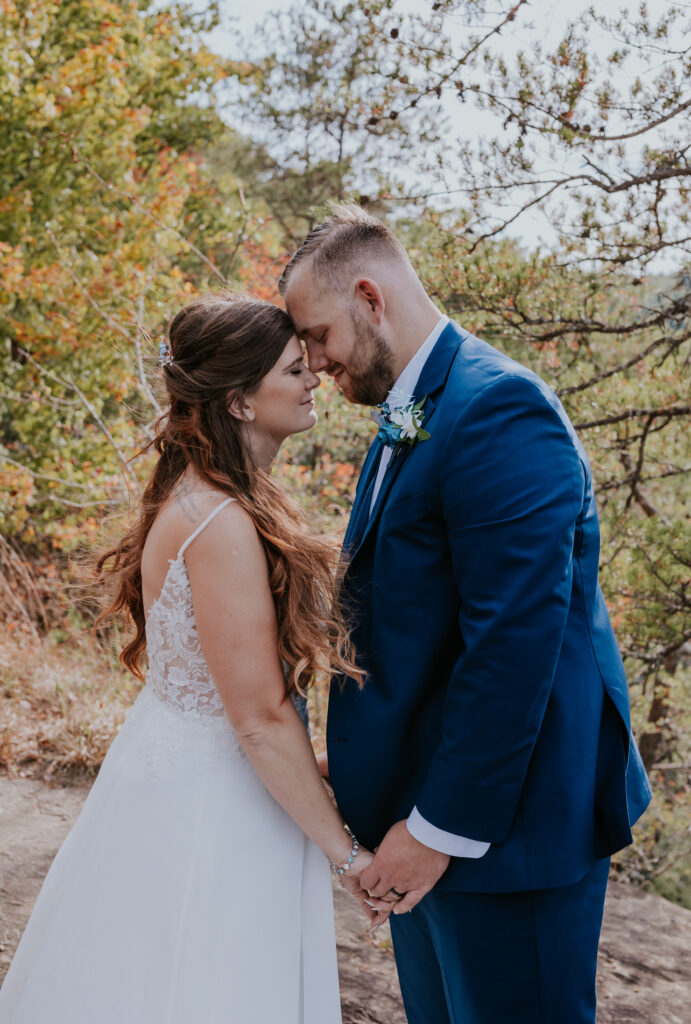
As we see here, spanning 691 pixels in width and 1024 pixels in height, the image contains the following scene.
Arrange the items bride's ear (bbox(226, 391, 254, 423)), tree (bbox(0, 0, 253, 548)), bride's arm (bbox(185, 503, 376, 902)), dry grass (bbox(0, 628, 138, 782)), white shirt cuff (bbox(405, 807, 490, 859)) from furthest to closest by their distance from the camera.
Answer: tree (bbox(0, 0, 253, 548)) < dry grass (bbox(0, 628, 138, 782)) < bride's ear (bbox(226, 391, 254, 423)) < bride's arm (bbox(185, 503, 376, 902)) < white shirt cuff (bbox(405, 807, 490, 859))

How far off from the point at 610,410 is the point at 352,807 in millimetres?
3622

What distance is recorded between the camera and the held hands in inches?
77.0

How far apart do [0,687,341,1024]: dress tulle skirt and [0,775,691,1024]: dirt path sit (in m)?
1.19

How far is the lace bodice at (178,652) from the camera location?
86.3 inches

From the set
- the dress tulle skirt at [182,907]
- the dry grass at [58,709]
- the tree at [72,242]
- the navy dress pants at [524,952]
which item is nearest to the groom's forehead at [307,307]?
the dress tulle skirt at [182,907]

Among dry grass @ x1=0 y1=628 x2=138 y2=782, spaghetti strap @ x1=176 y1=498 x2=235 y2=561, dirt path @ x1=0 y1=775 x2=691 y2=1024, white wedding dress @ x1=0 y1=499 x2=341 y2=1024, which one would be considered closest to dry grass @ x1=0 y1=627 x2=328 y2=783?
dry grass @ x1=0 y1=628 x2=138 y2=782

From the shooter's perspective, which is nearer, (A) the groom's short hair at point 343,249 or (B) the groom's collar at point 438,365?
(B) the groom's collar at point 438,365

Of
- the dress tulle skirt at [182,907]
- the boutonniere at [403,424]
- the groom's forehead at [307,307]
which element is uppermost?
the groom's forehead at [307,307]

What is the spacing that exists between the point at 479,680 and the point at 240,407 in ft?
3.14

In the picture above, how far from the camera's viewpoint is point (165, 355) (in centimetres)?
238

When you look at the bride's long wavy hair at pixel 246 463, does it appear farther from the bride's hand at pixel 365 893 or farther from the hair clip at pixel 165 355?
the bride's hand at pixel 365 893

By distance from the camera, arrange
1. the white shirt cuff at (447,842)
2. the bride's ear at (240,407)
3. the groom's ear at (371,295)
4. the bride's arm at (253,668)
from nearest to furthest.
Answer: the white shirt cuff at (447,842) → the bride's arm at (253,668) → the groom's ear at (371,295) → the bride's ear at (240,407)

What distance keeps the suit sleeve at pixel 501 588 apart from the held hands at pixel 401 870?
11 centimetres

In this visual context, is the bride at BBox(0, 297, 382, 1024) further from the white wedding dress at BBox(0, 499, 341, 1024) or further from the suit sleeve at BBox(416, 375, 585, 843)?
the suit sleeve at BBox(416, 375, 585, 843)
